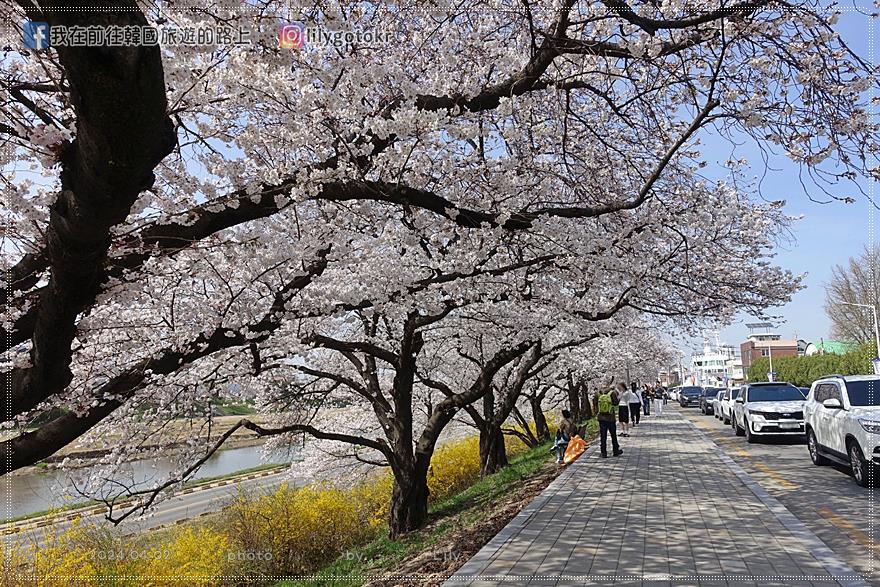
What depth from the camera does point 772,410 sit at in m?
17.3

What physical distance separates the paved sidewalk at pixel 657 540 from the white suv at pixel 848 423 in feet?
5.23

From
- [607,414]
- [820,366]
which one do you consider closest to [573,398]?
[607,414]

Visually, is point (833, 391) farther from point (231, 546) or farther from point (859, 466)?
point (231, 546)

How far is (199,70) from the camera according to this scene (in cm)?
484

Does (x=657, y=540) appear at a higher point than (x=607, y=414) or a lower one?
lower

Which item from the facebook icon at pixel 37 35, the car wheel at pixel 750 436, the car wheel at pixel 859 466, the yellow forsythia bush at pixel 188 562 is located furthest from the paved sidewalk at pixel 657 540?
the car wheel at pixel 750 436

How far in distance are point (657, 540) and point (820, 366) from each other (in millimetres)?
45430

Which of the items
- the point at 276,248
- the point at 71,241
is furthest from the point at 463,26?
the point at 71,241

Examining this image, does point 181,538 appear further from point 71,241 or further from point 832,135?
point 832,135

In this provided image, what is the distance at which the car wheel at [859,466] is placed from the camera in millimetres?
9625

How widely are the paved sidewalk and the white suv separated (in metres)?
1.60

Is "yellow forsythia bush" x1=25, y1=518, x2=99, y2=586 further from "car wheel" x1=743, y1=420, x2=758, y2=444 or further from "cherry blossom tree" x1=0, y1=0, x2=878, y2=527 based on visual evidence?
"car wheel" x1=743, y1=420, x2=758, y2=444

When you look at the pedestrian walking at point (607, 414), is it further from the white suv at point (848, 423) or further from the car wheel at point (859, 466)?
the car wheel at point (859, 466)

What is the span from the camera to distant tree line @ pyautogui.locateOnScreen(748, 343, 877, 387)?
110 feet
